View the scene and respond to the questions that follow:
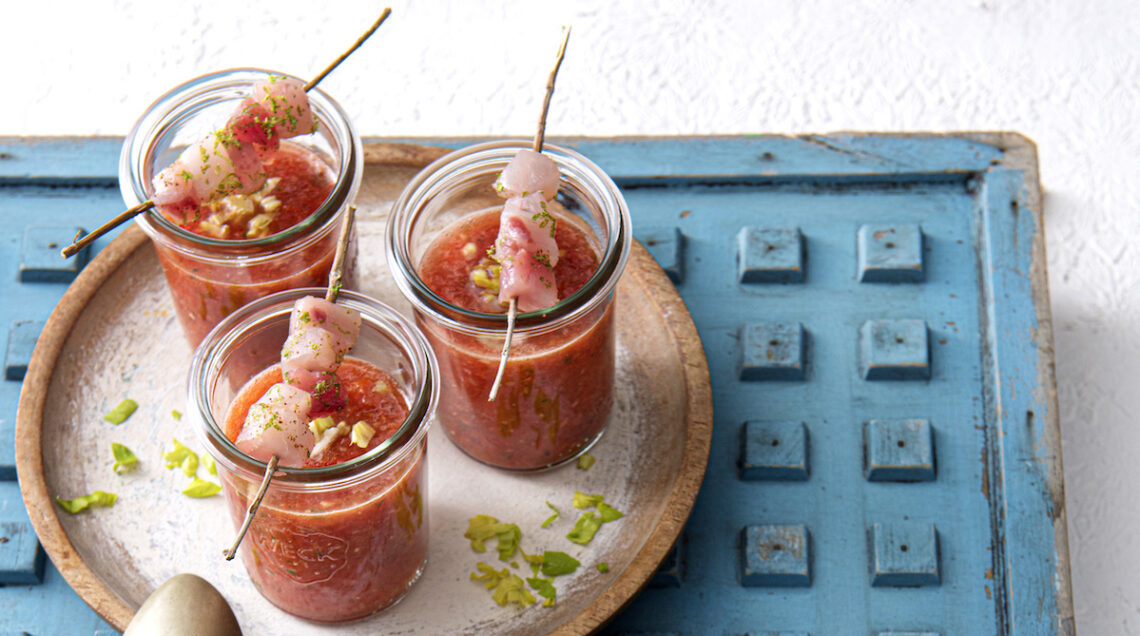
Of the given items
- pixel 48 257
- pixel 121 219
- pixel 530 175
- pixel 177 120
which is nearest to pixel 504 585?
pixel 530 175

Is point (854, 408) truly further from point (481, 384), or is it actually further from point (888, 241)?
point (481, 384)

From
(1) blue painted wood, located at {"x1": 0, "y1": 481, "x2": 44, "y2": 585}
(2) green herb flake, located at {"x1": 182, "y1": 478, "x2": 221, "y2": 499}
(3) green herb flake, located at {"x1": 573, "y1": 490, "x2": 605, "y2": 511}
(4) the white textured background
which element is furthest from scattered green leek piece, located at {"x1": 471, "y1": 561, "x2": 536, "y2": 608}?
(4) the white textured background

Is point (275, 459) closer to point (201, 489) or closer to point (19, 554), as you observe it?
point (201, 489)

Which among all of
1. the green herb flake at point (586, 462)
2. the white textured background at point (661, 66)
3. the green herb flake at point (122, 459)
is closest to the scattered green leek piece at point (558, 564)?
the green herb flake at point (586, 462)

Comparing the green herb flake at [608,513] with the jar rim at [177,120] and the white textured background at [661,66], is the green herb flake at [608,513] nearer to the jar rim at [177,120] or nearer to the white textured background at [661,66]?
the jar rim at [177,120]

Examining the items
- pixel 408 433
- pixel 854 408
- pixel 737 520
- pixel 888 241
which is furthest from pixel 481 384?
pixel 888 241
